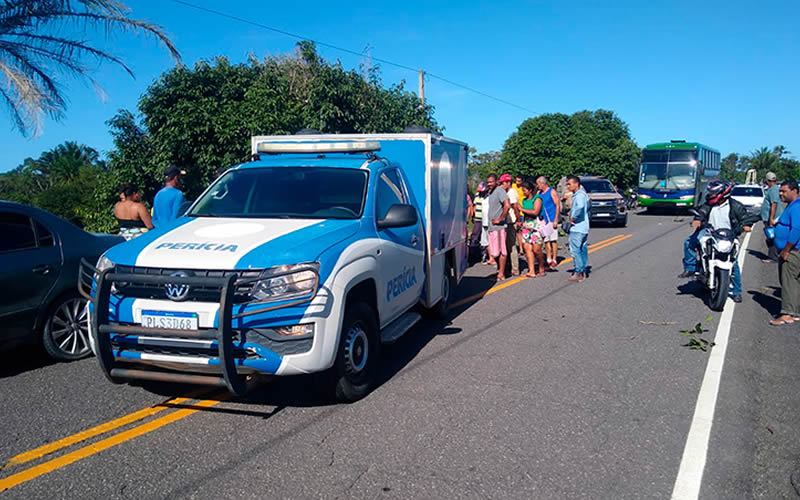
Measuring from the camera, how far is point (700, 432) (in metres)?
4.48

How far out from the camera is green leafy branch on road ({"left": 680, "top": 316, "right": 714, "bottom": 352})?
22.1ft

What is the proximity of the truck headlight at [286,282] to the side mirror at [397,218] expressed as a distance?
4.16 feet

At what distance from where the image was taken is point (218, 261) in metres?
4.23

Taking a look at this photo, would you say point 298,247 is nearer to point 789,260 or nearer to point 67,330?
point 67,330

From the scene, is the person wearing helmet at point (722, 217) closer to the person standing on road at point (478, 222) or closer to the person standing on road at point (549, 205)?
the person standing on road at point (549, 205)

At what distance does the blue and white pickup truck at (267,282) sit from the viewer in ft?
13.8

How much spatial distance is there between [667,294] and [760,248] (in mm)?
9642

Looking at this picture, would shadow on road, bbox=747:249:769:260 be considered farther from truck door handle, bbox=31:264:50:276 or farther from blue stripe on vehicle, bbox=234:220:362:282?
truck door handle, bbox=31:264:50:276

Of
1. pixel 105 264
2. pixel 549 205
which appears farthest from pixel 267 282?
pixel 549 205

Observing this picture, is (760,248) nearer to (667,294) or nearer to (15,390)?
(667,294)

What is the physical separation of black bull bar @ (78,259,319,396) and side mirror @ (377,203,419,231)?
4.19ft

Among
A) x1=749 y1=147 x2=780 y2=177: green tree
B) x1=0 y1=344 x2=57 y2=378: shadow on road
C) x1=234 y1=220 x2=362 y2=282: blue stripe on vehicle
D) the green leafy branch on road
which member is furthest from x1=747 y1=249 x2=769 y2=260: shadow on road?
x1=749 y1=147 x2=780 y2=177: green tree

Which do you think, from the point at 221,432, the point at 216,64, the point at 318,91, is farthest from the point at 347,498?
the point at 216,64

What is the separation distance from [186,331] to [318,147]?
307 cm
